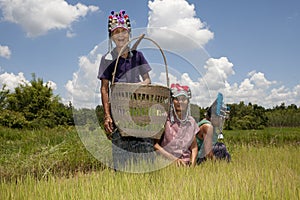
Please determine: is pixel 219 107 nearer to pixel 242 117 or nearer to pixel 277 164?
pixel 277 164

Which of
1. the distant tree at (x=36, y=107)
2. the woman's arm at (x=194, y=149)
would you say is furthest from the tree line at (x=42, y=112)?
the woman's arm at (x=194, y=149)

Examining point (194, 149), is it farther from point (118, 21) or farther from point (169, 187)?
point (118, 21)

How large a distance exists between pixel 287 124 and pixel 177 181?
56.9 ft

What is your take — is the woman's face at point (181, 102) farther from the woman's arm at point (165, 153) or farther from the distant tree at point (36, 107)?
the distant tree at point (36, 107)

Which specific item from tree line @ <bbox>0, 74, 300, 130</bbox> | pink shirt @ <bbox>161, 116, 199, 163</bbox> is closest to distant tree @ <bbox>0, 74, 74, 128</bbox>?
tree line @ <bbox>0, 74, 300, 130</bbox>

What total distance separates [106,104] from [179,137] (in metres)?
0.83

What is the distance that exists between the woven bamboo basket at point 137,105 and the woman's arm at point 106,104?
14 cm

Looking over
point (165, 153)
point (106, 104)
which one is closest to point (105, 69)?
point (106, 104)

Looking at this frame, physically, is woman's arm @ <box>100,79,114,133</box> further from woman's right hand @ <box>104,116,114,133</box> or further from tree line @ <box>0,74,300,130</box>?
tree line @ <box>0,74,300,130</box>

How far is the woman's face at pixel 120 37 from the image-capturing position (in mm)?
2680

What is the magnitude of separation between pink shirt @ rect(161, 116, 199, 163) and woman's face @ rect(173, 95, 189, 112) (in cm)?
14

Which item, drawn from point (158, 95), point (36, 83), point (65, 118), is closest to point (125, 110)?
point (158, 95)

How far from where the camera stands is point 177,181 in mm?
2379

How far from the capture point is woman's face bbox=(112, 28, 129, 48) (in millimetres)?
2680
